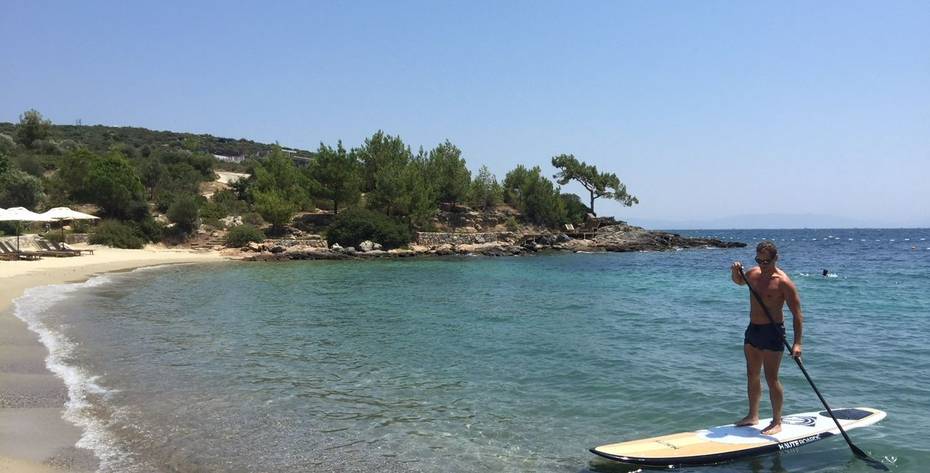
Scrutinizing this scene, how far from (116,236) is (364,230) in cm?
1775

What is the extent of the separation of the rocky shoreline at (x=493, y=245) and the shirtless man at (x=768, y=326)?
38.8 m

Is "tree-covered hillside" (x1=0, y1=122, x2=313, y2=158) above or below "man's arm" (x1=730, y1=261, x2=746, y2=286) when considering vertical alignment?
above

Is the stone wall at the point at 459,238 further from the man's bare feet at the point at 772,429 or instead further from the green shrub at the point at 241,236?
the man's bare feet at the point at 772,429

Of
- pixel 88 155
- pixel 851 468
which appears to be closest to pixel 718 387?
pixel 851 468

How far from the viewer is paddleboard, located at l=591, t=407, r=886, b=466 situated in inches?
252

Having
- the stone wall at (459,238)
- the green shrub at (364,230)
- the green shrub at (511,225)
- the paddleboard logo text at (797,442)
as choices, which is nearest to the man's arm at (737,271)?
the paddleboard logo text at (797,442)

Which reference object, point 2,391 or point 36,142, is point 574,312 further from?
point 36,142

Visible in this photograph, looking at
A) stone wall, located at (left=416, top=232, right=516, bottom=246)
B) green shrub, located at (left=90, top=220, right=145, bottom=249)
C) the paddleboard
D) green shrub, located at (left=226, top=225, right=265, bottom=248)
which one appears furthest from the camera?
stone wall, located at (left=416, top=232, right=516, bottom=246)

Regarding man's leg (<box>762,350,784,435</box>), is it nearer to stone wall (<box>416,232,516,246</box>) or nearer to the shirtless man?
the shirtless man

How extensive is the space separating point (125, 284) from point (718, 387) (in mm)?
23383

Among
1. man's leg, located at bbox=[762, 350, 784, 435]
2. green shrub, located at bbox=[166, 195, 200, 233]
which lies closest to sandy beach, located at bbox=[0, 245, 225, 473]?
man's leg, located at bbox=[762, 350, 784, 435]

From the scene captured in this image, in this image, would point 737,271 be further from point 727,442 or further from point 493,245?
point 493,245

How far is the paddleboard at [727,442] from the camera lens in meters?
6.40

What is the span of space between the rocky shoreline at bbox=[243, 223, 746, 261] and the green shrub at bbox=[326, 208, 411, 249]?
0.98m
